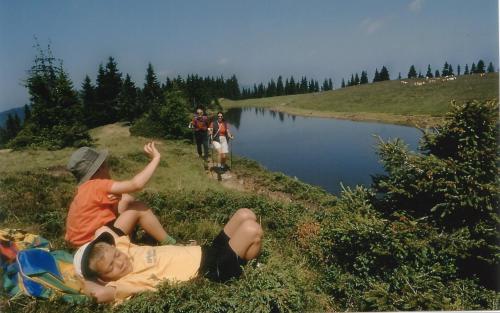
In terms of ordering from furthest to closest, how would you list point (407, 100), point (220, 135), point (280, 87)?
point (280, 87)
point (407, 100)
point (220, 135)

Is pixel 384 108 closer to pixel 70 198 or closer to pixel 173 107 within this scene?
pixel 173 107

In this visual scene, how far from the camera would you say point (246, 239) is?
439 cm

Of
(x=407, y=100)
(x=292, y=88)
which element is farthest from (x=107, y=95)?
(x=292, y=88)

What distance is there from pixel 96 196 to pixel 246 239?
192 centimetres

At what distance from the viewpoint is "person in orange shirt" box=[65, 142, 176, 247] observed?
4.32m

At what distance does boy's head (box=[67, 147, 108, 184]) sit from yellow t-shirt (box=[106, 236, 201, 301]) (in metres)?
0.93

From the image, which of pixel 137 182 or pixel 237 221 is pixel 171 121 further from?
pixel 137 182

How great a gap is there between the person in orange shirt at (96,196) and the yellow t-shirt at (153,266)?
333 millimetres

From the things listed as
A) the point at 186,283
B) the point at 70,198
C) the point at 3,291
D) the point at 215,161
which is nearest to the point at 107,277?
the point at 186,283

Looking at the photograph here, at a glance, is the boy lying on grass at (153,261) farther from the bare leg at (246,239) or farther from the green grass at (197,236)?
the green grass at (197,236)

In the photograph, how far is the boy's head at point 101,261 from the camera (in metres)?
3.81

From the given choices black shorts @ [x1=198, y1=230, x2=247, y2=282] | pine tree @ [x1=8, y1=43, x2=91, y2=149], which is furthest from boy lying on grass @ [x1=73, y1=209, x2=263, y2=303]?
pine tree @ [x1=8, y1=43, x2=91, y2=149]

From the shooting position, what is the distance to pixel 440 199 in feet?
16.4

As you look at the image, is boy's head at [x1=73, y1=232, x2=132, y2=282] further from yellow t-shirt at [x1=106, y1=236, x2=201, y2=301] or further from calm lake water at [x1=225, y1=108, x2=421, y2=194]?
calm lake water at [x1=225, y1=108, x2=421, y2=194]
